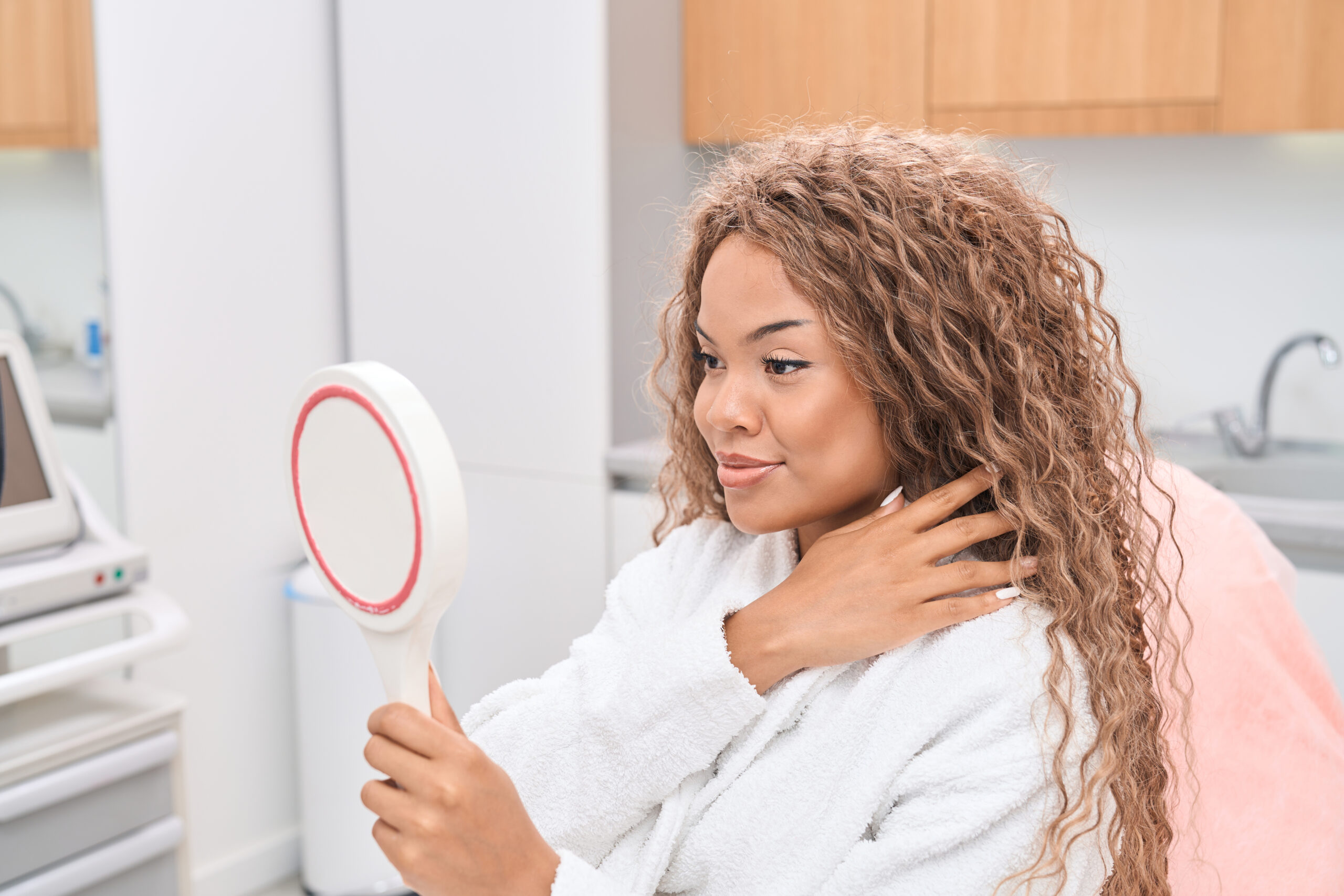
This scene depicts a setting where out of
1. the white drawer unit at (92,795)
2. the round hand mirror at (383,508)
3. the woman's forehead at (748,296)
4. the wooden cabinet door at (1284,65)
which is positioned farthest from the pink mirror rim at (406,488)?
the wooden cabinet door at (1284,65)

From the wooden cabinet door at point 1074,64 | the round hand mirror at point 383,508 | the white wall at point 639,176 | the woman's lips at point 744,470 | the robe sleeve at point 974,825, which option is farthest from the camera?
the white wall at point 639,176

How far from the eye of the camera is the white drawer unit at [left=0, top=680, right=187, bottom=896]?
5.62 feet

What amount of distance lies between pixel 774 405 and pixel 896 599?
0.59 ft

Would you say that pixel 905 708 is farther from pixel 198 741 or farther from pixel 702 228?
pixel 198 741

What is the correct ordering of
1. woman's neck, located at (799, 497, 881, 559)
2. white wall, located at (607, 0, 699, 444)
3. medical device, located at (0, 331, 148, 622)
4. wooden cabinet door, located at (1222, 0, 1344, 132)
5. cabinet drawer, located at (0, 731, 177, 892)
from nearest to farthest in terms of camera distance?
woman's neck, located at (799, 497, 881, 559) < cabinet drawer, located at (0, 731, 177, 892) < medical device, located at (0, 331, 148, 622) < wooden cabinet door, located at (1222, 0, 1344, 132) < white wall, located at (607, 0, 699, 444)

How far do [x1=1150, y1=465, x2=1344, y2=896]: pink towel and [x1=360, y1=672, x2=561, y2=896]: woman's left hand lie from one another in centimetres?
71

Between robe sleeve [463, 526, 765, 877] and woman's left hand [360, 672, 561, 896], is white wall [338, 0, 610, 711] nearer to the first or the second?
robe sleeve [463, 526, 765, 877]

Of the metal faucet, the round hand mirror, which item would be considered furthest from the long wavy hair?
the metal faucet

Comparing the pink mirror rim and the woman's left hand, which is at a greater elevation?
the pink mirror rim

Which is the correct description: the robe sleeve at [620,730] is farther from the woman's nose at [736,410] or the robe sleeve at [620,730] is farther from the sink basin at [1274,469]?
the sink basin at [1274,469]

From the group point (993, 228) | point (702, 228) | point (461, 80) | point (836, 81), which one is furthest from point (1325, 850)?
point (461, 80)

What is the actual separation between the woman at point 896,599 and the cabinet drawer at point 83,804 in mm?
1038

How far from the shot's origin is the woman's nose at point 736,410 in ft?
3.11

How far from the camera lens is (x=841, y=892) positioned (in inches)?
35.3
